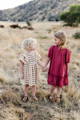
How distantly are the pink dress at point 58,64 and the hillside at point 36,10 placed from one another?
9907 centimetres

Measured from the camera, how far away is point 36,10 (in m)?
122

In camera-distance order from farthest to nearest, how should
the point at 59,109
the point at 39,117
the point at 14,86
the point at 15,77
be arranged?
the point at 15,77
the point at 14,86
the point at 59,109
the point at 39,117

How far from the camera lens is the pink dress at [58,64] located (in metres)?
5.65

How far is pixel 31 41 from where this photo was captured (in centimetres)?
554

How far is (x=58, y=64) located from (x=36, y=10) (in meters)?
117

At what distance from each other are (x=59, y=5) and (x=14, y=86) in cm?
10900

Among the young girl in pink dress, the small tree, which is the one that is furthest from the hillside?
the young girl in pink dress

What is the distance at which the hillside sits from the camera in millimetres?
109069

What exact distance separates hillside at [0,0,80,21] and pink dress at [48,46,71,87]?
9907 centimetres

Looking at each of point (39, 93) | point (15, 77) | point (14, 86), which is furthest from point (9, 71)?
point (39, 93)

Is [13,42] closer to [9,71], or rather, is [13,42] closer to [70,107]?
[9,71]

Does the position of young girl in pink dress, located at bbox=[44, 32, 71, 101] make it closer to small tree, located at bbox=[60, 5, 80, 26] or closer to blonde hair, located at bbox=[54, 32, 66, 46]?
blonde hair, located at bbox=[54, 32, 66, 46]

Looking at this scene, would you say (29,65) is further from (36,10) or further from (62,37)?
(36,10)

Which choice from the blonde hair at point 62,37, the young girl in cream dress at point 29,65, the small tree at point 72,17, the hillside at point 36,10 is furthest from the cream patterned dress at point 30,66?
the hillside at point 36,10
